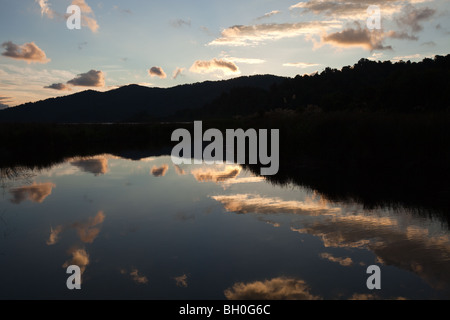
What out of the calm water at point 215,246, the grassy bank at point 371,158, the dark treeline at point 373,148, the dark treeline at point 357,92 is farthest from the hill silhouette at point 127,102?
the calm water at point 215,246

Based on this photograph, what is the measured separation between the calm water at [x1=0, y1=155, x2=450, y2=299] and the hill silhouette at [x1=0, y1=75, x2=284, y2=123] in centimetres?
10432

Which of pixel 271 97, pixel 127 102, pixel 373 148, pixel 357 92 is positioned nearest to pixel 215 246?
pixel 373 148

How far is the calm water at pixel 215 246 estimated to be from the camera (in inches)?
202

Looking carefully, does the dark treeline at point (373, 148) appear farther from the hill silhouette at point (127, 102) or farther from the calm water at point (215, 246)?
the hill silhouette at point (127, 102)

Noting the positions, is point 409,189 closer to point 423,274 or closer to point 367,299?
point 423,274

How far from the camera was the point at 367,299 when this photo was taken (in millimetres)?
4738

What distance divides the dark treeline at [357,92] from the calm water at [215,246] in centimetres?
1354

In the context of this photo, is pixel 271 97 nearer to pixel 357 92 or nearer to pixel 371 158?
pixel 357 92

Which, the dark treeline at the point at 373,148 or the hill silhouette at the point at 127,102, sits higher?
the hill silhouette at the point at 127,102

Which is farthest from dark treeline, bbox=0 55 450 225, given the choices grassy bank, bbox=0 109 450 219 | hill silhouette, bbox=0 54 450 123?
hill silhouette, bbox=0 54 450 123

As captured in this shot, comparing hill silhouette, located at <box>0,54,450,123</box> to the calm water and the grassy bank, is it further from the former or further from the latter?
the calm water

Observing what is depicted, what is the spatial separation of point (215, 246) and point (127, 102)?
12792 centimetres

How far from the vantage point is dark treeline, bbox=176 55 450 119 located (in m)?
24.0
